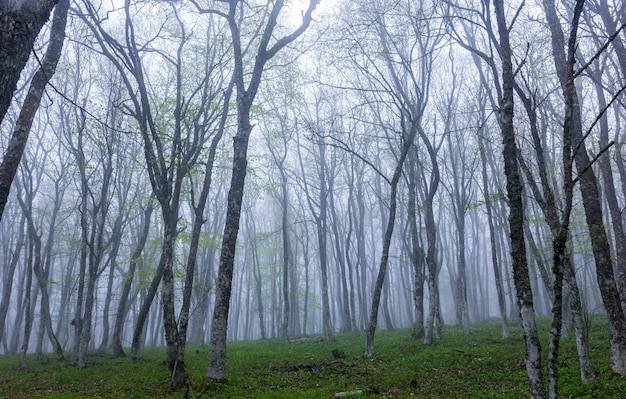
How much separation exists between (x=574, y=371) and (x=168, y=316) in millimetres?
9362

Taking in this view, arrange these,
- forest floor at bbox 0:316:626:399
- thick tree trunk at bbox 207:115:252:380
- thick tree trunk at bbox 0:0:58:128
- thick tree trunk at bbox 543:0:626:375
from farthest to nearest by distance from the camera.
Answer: thick tree trunk at bbox 207:115:252:380 < thick tree trunk at bbox 543:0:626:375 < forest floor at bbox 0:316:626:399 < thick tree trunk at bbox 0:0:58:128

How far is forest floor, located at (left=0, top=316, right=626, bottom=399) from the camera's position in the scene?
315 inches

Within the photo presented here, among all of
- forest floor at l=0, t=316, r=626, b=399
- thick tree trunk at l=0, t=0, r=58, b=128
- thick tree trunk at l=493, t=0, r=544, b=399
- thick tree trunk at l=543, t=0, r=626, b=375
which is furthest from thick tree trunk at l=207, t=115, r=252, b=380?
thick tree trunk at l=543, t=0, r=626, b=375

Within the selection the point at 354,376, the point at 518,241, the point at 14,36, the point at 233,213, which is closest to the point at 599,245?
the point at 518,241

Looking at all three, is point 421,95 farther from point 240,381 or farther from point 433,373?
point 240,381

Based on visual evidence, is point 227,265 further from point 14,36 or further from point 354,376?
point 14,36

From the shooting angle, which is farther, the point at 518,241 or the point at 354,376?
the point at 354,376

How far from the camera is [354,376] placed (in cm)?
1002

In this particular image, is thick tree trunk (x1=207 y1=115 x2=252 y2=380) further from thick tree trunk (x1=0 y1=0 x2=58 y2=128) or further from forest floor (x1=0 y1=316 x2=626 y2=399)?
thick tree trunk (x1=0 y1=0 x2=58 y2=128)

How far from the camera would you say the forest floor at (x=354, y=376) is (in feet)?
26.2

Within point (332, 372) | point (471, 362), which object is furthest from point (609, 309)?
point (332, 372)

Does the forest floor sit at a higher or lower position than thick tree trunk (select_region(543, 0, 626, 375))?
lower

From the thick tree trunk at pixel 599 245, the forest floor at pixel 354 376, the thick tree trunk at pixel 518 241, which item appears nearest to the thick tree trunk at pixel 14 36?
the thick tree trunk at pixel 518 241

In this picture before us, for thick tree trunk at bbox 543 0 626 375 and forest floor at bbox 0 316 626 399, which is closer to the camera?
forest floor at bbox 0 316 626 399
